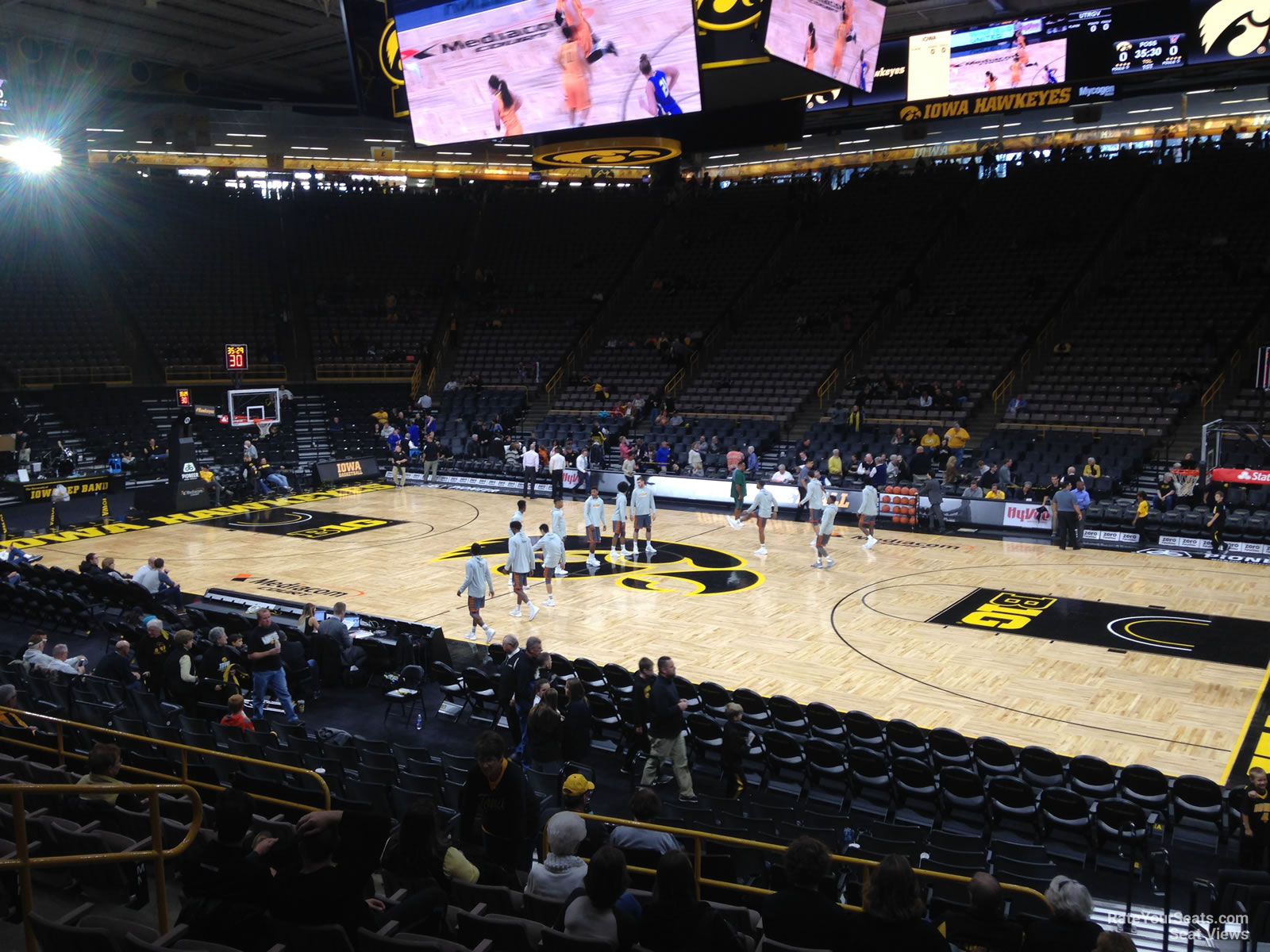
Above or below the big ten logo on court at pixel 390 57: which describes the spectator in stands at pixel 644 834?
below

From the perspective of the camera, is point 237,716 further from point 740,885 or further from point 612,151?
point 612,151

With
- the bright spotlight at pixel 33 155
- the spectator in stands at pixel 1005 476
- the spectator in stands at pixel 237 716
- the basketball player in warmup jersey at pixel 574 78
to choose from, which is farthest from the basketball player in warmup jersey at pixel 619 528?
the bright spotlight at pixel 33 155

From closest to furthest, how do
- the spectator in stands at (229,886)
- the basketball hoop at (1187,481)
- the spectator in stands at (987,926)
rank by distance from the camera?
the spectator in stands at (229,886) < the spectator in stands at (987,926) < the basketball hoop at (1187,481)

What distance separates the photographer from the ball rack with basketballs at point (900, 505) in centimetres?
2462

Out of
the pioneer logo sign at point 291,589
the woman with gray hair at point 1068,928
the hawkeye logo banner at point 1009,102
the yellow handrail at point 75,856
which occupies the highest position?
the hawkeye logo banner at point 1009,102

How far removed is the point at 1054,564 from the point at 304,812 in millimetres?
17228

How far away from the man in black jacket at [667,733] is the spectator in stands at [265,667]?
451cm

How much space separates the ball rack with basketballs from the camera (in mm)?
24625

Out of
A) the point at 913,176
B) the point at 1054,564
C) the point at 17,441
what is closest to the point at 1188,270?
the point at 913,176

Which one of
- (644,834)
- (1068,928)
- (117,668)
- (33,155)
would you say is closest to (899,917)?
(1068,928)

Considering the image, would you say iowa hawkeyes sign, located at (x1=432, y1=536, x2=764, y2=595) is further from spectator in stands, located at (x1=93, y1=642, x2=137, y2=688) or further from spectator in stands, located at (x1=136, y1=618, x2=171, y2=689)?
spectator in stands, located at (x1=93, y1=642, x2=137, y2=688)

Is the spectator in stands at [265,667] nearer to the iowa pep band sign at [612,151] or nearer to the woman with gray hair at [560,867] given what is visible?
the woman with gray hair at [560,867]

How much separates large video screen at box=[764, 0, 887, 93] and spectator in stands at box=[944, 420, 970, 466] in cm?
1268

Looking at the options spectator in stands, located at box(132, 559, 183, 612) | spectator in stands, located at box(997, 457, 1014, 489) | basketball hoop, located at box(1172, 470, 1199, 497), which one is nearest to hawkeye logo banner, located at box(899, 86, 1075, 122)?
spectator in stands, located at box(997, 457, 1014, 489)
